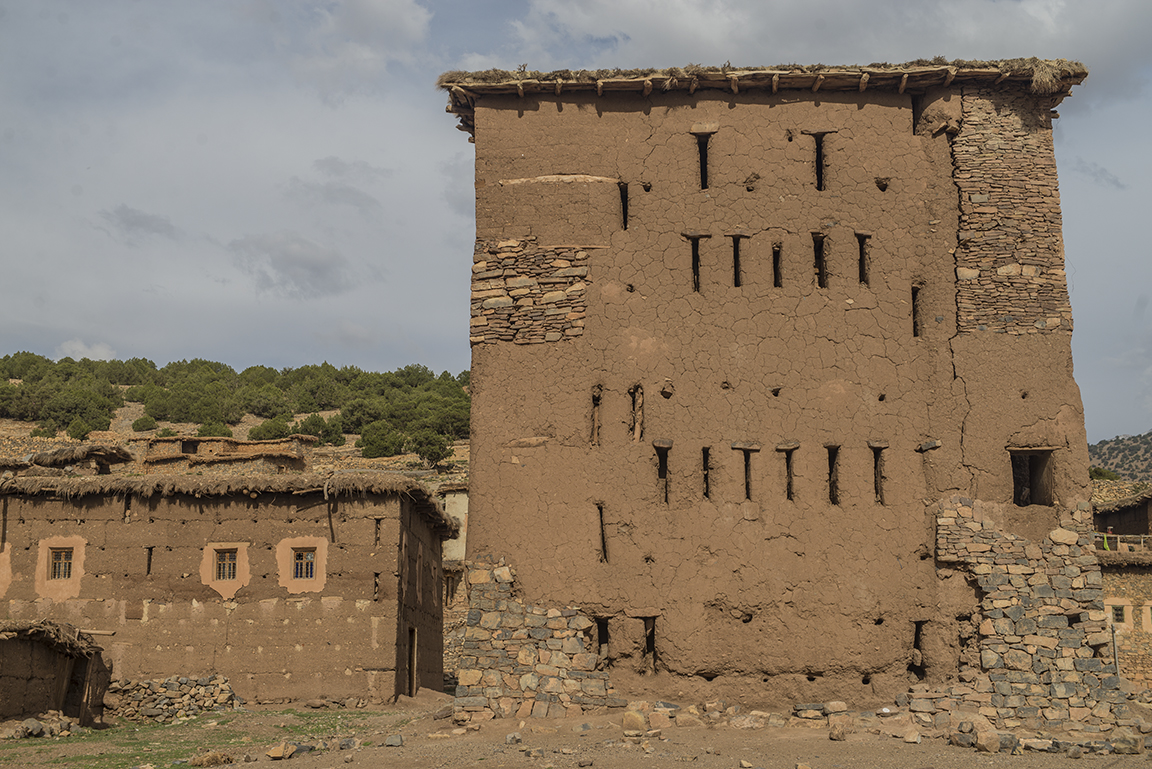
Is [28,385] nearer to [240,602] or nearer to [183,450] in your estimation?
[183,450]

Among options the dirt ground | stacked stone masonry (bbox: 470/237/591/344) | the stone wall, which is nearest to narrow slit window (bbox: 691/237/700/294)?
stacked stone masonry (bbox: 470/237/591/344)

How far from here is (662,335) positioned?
Answer: 15.1m

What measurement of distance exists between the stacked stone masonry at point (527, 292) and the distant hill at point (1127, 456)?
62.1 meters

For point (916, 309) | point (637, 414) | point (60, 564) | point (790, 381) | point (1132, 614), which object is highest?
point (916, 309)

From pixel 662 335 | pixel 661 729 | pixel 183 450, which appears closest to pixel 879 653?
pixel 661 729

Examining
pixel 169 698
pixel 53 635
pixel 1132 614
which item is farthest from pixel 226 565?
pixel 1132 614

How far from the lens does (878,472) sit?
1473 cm

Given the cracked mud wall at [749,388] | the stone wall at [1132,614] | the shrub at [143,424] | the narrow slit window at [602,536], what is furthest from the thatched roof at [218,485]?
the shrub at [143,424]

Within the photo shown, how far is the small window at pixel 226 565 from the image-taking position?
19562 millimetres

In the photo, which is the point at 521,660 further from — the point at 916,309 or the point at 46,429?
the point at 46,429

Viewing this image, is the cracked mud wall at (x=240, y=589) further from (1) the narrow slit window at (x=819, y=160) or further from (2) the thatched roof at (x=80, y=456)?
(1) the narrow slit window at (x=819, y=160)

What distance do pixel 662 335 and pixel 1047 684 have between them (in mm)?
7567

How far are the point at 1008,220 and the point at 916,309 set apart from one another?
2.05 meters

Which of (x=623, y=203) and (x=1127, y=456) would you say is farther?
(x=1127, y=456)
